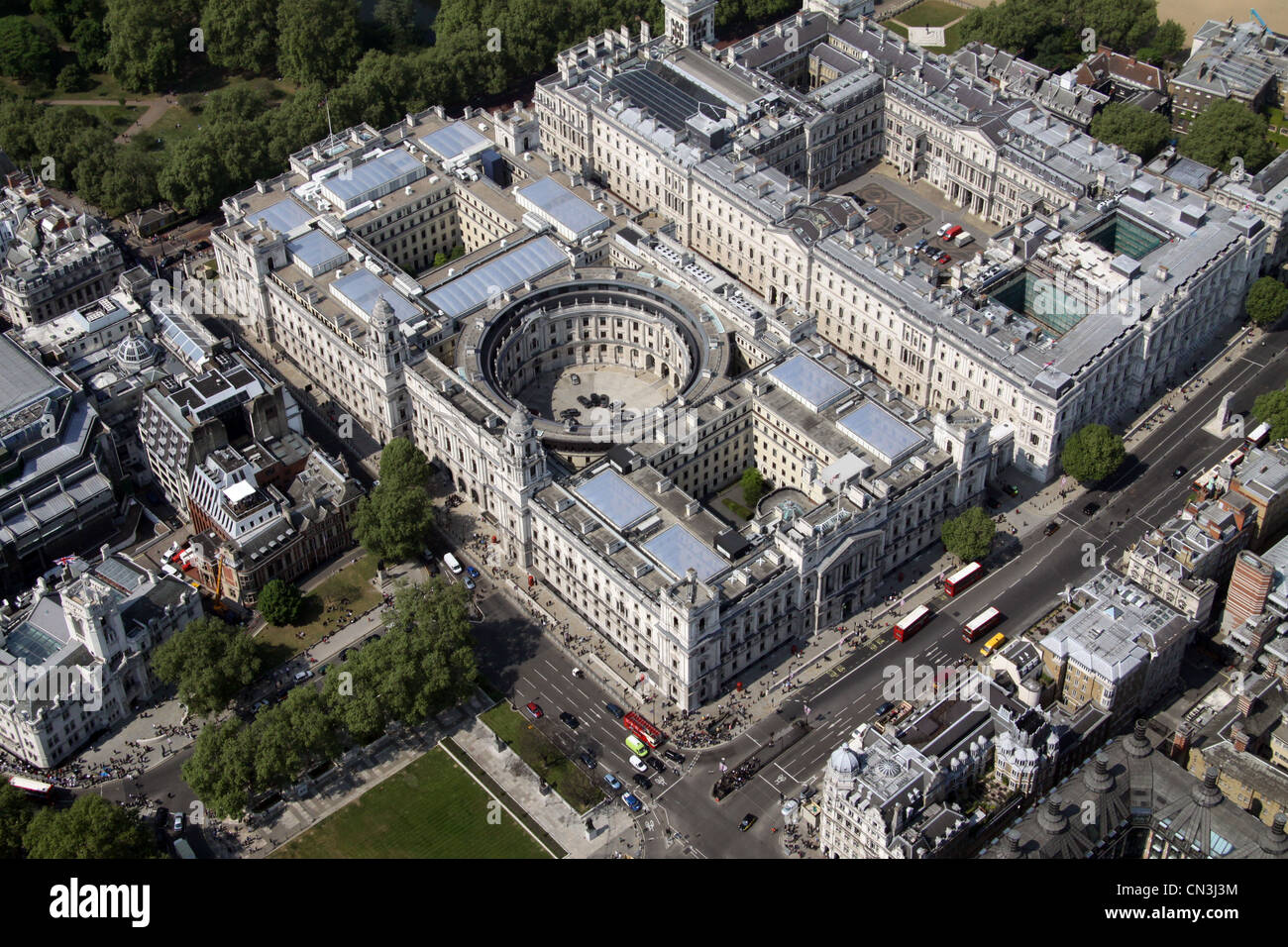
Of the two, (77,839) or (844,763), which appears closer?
(844,763)

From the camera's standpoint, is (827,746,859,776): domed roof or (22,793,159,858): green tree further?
(22,793,159,858): green tree

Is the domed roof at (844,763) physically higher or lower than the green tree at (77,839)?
higher

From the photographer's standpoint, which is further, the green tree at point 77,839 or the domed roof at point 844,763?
the green tree at point 77,839

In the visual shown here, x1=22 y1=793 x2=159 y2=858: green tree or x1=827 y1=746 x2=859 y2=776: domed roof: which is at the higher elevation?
x1=827 y1=746 x2=859 y2=776: domed roof

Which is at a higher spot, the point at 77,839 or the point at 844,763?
the point at 844,763
